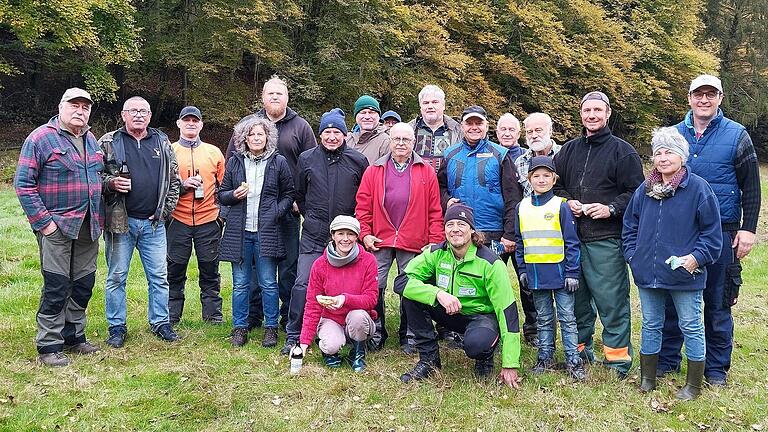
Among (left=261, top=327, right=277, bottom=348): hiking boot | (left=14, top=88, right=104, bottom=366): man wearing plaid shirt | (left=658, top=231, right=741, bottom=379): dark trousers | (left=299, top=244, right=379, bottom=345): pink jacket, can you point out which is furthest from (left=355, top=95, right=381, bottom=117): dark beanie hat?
(left=658, top=231, right=741, bottom=379): dark trousers

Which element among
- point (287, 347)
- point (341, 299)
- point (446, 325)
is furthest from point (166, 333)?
point (446, 325)

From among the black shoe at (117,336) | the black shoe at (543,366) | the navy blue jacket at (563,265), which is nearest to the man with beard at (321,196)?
the black shoe at (117,336)

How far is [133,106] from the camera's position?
6.01m

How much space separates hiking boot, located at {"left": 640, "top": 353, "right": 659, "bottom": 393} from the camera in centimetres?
507

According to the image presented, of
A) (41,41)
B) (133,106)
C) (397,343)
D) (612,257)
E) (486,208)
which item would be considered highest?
(41,41)

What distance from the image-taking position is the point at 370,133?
6.77m

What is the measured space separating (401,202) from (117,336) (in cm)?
317

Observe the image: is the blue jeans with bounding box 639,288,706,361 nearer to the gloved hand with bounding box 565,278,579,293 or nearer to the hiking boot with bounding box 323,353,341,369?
the gloved hand with bounding box 565,278,579,293

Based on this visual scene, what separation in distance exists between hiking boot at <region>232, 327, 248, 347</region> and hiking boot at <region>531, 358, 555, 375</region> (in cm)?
293

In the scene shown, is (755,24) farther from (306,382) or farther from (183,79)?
(306,382)

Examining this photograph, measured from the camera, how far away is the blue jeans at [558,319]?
210 inches

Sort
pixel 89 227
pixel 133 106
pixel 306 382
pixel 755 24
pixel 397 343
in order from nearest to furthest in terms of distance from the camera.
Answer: pixel 306 382
pixel 89 227
pixel 133 106
pixel 397 343
pixel 755 24

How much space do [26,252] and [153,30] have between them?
16.7 metres

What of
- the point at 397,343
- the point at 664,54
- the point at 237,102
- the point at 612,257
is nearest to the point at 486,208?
the point at 612,257
